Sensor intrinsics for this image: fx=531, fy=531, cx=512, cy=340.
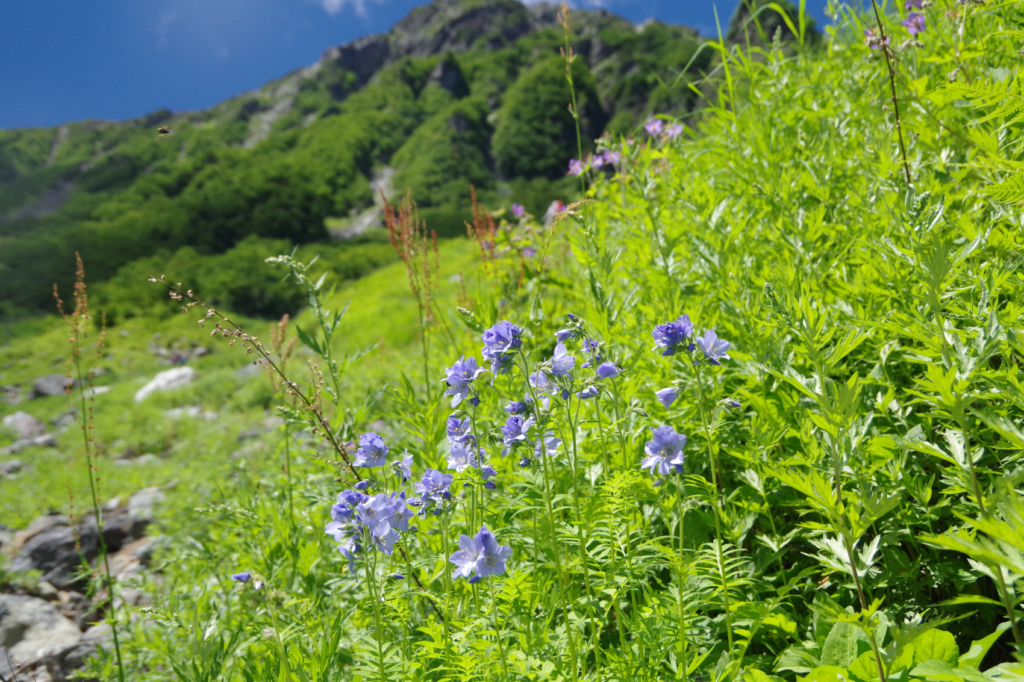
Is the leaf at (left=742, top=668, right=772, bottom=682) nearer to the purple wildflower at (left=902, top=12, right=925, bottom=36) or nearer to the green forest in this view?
the green forest

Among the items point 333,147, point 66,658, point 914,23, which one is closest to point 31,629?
point 66,658

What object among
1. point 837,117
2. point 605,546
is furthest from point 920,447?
point 837,117

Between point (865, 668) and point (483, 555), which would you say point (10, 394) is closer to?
point (483, 555)

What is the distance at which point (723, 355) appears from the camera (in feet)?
4.41

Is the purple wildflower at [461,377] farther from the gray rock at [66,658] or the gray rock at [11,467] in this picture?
the gray rock at [11,467]

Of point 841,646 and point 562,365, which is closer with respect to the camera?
point 841,646

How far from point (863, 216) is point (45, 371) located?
56.8ft

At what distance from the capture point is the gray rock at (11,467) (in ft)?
24.3

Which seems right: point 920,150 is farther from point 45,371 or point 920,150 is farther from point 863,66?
point 45,371

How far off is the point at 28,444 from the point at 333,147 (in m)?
47.9

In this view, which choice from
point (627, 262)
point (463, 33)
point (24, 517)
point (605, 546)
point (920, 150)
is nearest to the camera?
point (605, 546)

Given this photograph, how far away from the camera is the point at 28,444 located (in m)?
8.84

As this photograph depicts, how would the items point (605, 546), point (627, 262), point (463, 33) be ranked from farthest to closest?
point (463, 33) < point (627, 262) < point (605, 546)

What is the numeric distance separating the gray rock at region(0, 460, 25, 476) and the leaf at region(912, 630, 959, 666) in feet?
32.9
